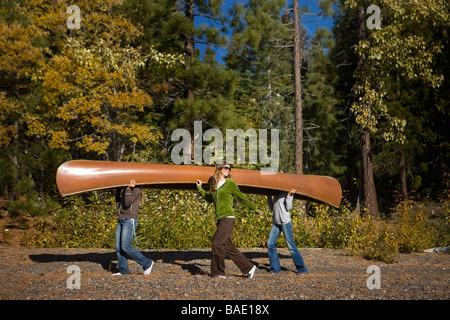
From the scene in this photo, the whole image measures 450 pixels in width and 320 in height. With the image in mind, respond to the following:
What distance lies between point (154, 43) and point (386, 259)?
35.0 feet

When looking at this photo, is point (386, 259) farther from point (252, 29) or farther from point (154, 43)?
point (154, 43)

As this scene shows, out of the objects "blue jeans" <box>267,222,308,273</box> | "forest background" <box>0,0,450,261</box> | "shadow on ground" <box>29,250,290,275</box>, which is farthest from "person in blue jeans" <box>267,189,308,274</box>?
"forest background" <box>0,0,450,261</box>


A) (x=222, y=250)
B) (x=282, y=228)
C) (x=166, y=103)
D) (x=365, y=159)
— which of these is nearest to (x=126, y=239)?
(x=222, y=250)

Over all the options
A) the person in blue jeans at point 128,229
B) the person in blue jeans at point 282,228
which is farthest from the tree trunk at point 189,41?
the person in blue jeans at point 128,229

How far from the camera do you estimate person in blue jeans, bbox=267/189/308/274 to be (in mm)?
6785

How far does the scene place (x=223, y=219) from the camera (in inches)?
252

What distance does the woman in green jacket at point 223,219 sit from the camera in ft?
20.8

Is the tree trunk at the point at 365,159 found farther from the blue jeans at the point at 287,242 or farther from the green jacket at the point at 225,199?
the green jacket at the point at 225,199

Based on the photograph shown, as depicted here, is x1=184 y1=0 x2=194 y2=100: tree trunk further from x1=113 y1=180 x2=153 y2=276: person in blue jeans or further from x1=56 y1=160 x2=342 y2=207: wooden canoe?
x1=113 y1=180 x2=153 y2=276: person in blue jeans

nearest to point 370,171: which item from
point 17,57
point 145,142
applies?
point 145,142

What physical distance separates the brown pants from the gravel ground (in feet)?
0.60

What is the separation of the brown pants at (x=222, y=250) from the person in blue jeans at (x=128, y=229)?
37.2 inches

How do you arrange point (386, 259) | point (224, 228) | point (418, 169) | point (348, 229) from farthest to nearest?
point (418, 169), point (348, 229), point (386, 259), point (224, 228)

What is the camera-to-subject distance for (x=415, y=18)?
14.7 m
